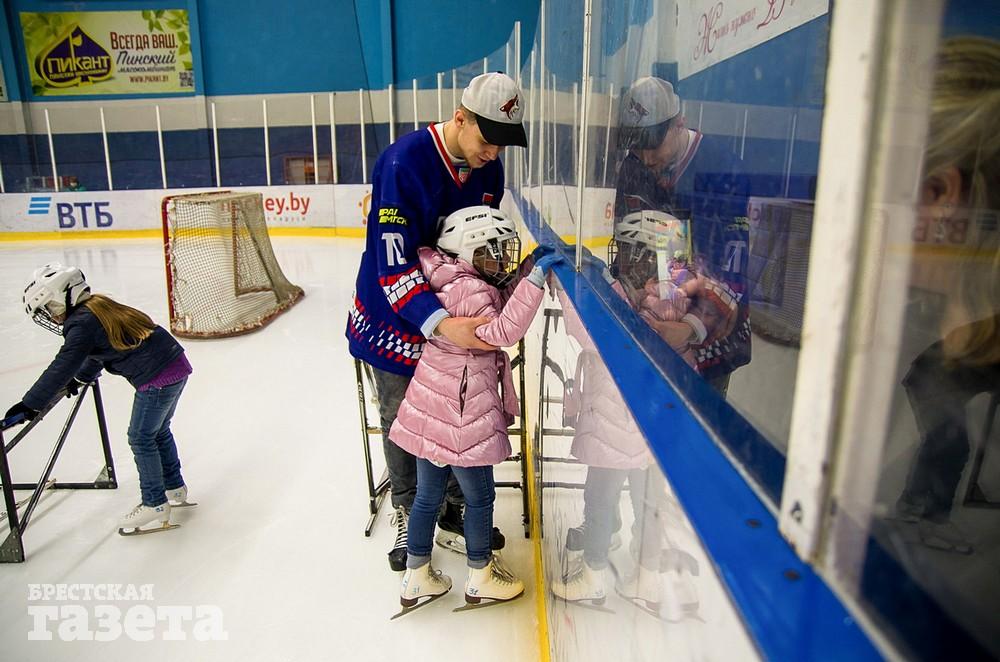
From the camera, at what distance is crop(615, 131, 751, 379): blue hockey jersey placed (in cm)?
80

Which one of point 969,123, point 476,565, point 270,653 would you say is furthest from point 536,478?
point 969,123

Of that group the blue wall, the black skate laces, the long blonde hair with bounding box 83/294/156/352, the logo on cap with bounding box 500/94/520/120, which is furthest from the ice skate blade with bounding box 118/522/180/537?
the blue wall

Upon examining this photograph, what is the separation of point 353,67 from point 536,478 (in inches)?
386

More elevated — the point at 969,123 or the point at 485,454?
the point at 969,123

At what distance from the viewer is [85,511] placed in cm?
223

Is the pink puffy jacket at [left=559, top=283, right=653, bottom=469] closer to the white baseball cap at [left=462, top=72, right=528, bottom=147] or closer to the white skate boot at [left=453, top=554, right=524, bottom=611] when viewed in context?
the white baseball cap at [left=462, top=72, right=528, bottom=147]

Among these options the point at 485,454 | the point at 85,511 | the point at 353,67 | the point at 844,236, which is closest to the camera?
the point at 844,236

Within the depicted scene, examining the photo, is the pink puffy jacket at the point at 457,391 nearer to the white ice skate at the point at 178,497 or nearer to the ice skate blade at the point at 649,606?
the ice skate blade at the point at 649,606

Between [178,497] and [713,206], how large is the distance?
2099mm

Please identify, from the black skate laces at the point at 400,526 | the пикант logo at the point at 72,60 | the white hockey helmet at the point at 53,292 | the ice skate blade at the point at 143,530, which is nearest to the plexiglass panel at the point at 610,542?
the black skate laces at the point at 400,526

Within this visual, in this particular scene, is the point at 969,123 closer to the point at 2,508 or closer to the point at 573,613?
the point at 573,613

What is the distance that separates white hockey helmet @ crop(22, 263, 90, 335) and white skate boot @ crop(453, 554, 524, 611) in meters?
1.46

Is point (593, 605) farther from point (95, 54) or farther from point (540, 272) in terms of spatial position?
point (95, 54)

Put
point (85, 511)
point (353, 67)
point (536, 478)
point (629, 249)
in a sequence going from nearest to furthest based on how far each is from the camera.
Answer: point (629, 249)
point (536, 478)
point (85, 511)
point (353, 67)
